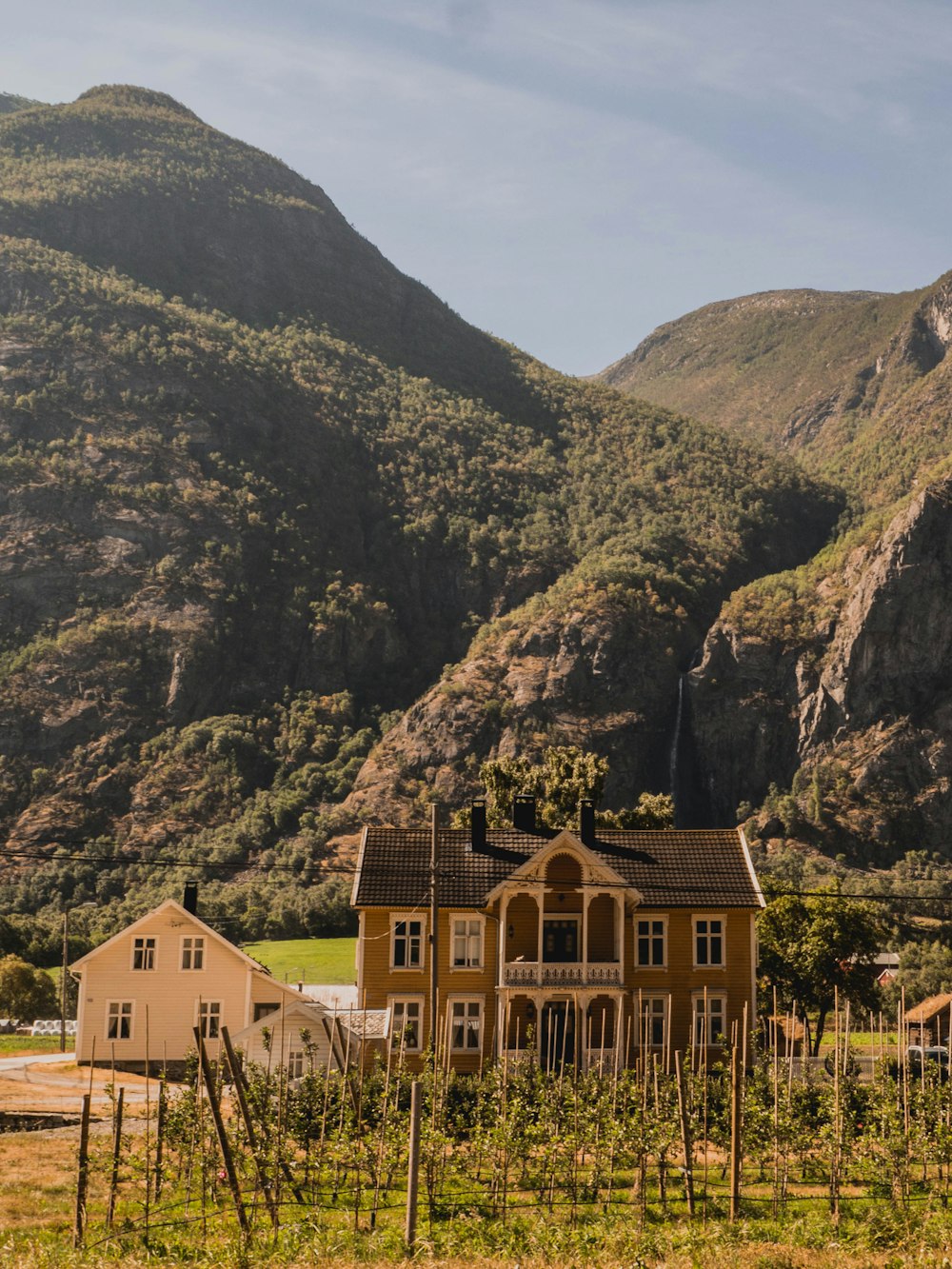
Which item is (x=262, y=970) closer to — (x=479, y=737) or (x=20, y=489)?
(x=479, y=737)

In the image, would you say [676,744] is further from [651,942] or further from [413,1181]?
Result: [413,1181]

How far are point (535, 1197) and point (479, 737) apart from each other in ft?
425

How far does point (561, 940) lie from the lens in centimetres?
4919

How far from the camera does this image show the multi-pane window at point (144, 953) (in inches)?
2108

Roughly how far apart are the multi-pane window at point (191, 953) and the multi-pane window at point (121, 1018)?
2.48m

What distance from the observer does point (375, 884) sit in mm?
49656

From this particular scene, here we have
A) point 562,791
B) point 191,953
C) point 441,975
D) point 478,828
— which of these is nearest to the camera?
point 441,975

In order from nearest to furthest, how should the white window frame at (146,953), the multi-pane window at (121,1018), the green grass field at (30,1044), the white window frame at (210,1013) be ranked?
the multi-pane window at (121,1018) → the white window frame at (210,1013) → the white window frame at (146,953) → the green grass field at (30,1044)

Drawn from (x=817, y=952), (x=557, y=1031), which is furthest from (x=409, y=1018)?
(x=817, y=952)

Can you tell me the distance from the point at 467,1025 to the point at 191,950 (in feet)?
36.3

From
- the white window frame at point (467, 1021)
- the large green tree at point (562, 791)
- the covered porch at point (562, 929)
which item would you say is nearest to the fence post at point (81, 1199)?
the covered porch at point (562, 929)

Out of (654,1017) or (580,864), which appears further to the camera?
(654,1017)

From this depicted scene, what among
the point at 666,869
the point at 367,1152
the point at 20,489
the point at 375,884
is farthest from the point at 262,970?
the point at 20,489

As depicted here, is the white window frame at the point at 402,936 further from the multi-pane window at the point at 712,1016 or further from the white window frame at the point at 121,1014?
the white window frame at the point at 121,1014
